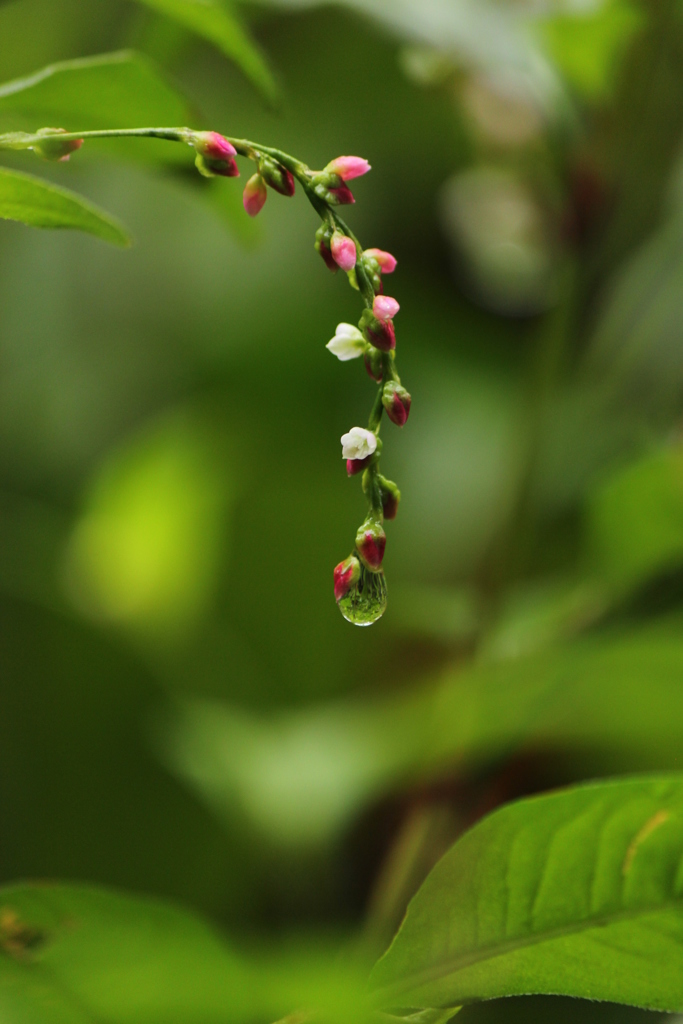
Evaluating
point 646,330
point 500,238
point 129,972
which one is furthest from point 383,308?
point 500,238

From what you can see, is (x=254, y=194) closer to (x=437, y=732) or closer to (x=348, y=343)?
(x=348, y=343)

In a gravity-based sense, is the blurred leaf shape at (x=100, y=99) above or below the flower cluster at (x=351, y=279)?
above

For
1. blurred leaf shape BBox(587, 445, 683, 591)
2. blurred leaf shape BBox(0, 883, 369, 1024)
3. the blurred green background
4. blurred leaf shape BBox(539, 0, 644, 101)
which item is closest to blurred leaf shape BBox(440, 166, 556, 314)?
the blurred green background

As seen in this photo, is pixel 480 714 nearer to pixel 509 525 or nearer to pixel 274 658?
pixel 509 525

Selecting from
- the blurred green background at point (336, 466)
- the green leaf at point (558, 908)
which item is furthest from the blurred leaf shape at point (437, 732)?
the green leaf at point (558, 908)

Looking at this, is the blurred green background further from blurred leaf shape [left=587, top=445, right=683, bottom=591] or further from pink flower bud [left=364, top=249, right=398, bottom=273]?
pink flower bud [left=364, top=249, right=398, bottom=273]

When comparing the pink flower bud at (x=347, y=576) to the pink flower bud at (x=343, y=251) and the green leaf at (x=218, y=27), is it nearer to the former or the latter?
the pink flower bud at (x=343, y=251)
